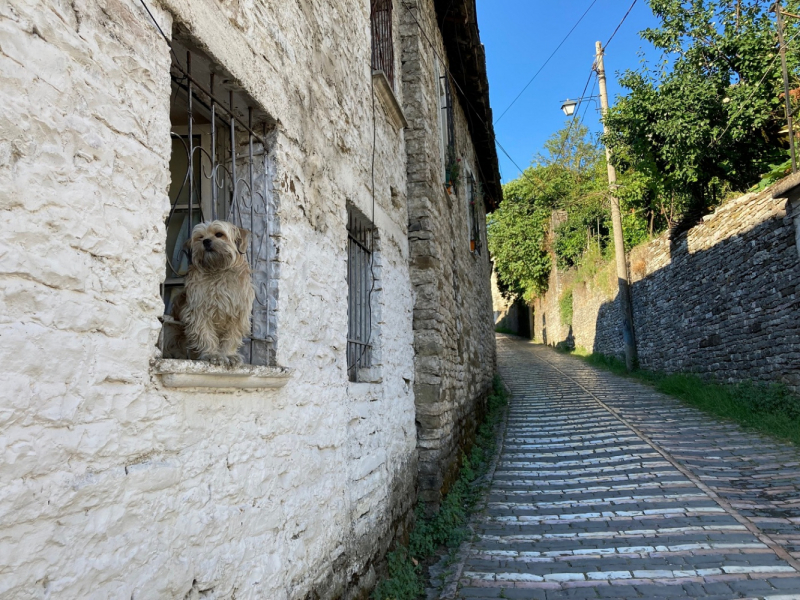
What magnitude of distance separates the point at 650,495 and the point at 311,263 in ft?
16.0

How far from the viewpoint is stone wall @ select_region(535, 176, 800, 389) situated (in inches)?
348

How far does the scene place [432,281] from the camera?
241 inches

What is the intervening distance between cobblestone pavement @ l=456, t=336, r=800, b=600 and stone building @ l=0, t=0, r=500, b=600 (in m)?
1.07

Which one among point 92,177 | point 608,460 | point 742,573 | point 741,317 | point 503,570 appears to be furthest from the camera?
point 741,317

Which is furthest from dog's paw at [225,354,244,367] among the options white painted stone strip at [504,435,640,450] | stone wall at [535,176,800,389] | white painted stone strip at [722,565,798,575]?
stone wall at [535,176,800,389]

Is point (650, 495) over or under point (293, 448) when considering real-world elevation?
under

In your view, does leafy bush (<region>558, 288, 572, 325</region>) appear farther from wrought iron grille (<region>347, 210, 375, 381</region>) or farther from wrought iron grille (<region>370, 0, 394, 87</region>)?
wrought iron grille (<region>347, 210, 375, 381</region>)

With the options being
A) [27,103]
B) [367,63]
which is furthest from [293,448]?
[367,63]

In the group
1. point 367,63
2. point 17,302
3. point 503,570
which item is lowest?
point 503,570

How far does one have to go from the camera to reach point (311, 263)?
3330mm

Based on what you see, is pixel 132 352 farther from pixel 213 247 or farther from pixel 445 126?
pixel 445 126

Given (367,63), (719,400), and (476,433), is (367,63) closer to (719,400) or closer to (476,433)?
(476,433)

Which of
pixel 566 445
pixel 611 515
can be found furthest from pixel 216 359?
pixel 566 445

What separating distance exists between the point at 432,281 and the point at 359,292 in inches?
58.9
